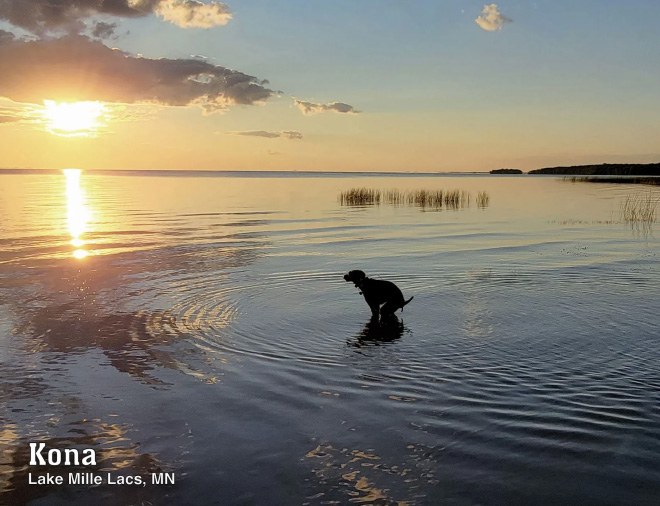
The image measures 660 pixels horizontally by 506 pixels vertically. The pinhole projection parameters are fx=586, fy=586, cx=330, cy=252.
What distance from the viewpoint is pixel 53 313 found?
13.2m

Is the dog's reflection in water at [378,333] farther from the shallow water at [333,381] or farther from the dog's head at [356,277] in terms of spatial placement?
the dog's head at [356,277]

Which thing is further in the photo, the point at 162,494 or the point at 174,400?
the point at 174,400

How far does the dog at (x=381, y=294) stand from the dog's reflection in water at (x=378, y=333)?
0.21 meters

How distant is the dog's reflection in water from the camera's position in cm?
1099

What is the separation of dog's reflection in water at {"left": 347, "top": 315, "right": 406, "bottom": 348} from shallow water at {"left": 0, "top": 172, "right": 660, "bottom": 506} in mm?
85

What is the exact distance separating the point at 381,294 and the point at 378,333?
1270 mm

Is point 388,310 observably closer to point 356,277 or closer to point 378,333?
point 356,277

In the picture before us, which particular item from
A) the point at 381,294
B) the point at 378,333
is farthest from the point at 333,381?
the point at 381,294

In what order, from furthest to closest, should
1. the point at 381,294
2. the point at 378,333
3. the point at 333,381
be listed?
1. the point at 381,294
2. the point at 378,333
3. the point at 333,381

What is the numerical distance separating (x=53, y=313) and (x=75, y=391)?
5.57 meters

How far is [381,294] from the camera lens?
1271 cm

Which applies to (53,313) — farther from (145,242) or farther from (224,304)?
(145,242)

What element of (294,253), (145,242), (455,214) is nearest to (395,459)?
(294,253)

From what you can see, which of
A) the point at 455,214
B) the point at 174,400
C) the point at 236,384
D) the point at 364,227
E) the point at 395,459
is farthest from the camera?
the point at 455,214
